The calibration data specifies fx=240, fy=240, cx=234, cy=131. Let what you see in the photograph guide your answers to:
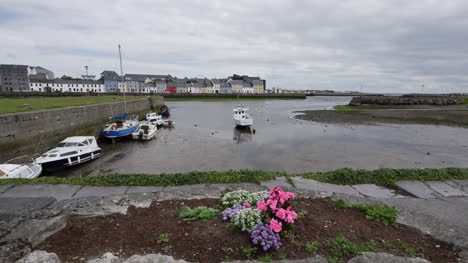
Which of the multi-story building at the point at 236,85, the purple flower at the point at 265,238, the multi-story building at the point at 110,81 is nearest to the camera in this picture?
the purple flower at the point at 265,238

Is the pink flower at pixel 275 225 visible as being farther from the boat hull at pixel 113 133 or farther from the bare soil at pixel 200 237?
the boat hull at pixel 113 133

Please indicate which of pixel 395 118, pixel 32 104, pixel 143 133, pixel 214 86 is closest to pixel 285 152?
pixel 143 133

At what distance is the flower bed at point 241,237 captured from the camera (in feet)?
11.5

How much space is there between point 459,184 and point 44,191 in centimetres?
1163

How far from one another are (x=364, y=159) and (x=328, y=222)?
1469 cm

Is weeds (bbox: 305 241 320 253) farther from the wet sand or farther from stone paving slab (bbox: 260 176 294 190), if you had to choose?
the wet sand

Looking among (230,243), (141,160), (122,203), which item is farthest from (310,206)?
(141,160)

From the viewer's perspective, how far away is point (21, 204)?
17.7 feet

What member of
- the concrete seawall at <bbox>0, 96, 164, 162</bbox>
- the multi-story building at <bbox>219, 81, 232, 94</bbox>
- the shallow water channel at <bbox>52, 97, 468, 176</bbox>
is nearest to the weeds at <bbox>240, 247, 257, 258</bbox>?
the shallow water channel at <bbox>52, 97, 468, 176</bbox>

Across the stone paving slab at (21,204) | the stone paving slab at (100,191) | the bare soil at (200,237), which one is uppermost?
the bare soil at (200,237)

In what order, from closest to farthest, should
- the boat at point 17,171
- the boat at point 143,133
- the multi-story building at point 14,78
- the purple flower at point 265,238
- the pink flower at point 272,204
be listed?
the purple flower at point 265,238
the pink flower at point 272,204
the boat at point 17,171
the boat at point 143,133
the multi-story building at point 14,78

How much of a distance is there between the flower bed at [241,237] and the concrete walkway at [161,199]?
34 centimetres

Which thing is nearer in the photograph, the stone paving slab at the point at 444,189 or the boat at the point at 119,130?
the stone paving slab at the point at 444,189

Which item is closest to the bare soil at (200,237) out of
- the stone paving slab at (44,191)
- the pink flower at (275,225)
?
the pink flower at (275,225)
